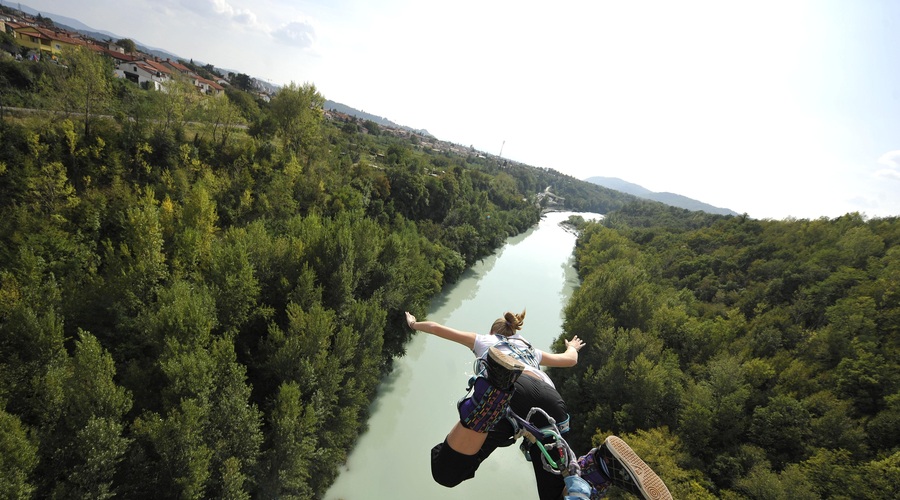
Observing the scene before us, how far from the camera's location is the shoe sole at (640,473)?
1.70m

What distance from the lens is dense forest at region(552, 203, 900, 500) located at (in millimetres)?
12477

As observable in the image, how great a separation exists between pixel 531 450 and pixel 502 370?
76cm

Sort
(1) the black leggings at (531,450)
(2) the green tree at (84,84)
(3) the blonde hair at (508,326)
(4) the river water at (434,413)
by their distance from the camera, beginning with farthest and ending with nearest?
(2) the green tree at (84,84) → (4) the river water at (434,413) → (3) the blonde hair at (508,326) → (1) the black leggings at (531,450)

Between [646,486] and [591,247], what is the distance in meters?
48.2

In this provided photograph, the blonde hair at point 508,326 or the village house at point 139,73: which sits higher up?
the village house at point 139,73

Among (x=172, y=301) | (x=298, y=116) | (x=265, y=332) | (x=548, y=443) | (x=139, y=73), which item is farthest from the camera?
(x=139, y=73)

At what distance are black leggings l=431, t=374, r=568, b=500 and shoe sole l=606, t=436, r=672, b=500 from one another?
393mm

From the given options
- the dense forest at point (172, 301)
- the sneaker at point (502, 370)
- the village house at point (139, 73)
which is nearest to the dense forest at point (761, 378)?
the dense forest at point (172, 301)

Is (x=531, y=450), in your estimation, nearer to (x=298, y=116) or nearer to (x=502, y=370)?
(x=502, y=370)

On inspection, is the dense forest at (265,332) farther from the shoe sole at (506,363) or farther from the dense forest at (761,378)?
the shoe sole at (506,363)

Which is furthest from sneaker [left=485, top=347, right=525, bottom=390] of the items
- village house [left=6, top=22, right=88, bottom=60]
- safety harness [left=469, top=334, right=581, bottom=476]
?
village house [left=6, top=22, right=88, bottom=60]

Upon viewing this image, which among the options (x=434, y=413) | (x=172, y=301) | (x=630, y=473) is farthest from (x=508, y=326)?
(x=434, y=413)

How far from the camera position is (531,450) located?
223 cm

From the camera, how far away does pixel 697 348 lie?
789 inches
